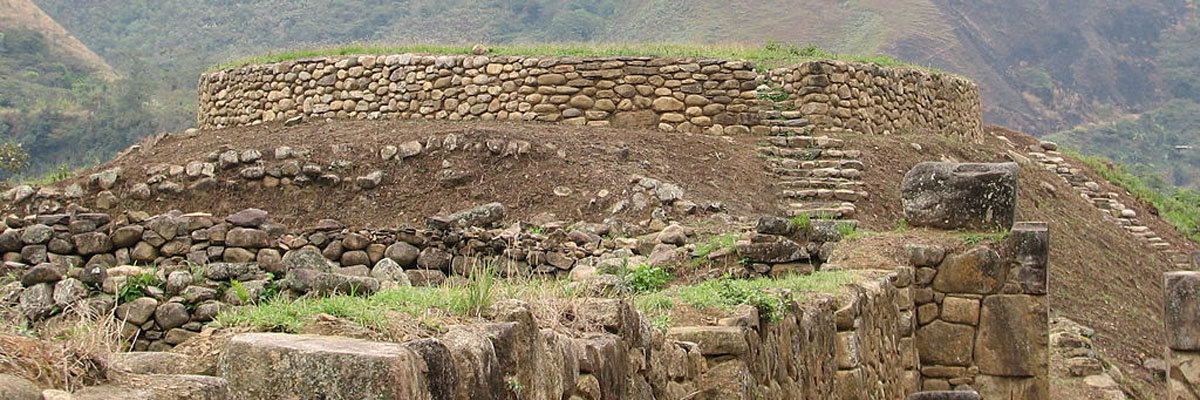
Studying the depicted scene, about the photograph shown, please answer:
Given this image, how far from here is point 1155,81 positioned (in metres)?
84.8

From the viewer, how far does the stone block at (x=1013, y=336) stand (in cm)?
1148

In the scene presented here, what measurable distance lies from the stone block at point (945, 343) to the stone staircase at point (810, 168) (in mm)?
4540

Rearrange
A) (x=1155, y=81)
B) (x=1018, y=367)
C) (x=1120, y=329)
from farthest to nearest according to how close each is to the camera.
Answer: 1. (x=1155, y=81)
2. (x=1120, y=329)
3. (x=1018, y=367)

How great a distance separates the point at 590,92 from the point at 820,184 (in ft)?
13.2

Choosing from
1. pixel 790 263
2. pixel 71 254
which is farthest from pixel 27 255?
pixel 790 263

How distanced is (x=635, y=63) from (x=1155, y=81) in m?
72.8

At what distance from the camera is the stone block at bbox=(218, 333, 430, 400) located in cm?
317

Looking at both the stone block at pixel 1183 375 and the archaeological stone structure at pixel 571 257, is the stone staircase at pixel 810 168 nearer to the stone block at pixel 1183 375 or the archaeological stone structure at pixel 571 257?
the archaeological stone structure at pixel 571 257

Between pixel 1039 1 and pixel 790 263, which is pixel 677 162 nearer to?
pixel 790 263

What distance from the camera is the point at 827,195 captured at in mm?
17859

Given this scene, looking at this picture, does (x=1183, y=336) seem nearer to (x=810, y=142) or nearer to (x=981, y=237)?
(x=981, y=237)

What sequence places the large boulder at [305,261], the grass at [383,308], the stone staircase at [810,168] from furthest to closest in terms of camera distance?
the stone staircase at [810,168]
the large boulder at [305,261]
the grass at [383,308]

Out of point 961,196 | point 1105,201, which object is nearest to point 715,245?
point 961,196

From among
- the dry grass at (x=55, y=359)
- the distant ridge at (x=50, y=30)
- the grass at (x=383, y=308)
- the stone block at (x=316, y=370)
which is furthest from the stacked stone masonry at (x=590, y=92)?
the distant ridge at (x=50, y=30)
